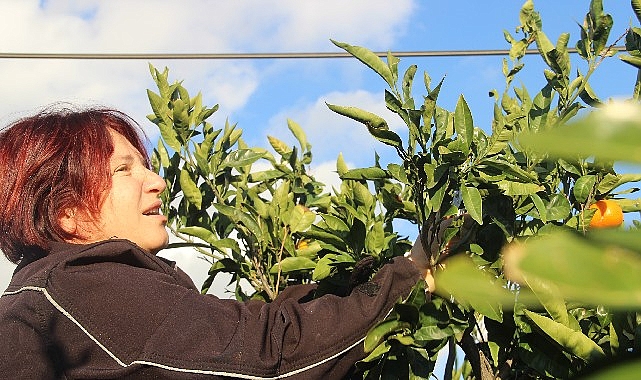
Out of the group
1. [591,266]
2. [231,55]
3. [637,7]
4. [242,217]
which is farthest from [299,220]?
[231,55]

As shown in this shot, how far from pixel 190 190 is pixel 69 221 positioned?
1.32ft

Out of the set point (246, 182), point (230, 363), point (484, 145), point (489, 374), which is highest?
point (484, 145)

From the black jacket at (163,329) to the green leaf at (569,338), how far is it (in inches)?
10.7

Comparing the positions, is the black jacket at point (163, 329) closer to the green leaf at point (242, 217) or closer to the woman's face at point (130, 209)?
the woman's face at point (130, 209)

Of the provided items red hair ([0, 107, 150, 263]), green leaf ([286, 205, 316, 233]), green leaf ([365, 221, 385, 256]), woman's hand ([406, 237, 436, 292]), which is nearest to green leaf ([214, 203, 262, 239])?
green leaf ([286, 205, 316, 233])

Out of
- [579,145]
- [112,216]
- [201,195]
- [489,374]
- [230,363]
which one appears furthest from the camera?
[201,195]

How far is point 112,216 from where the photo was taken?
4.99ft

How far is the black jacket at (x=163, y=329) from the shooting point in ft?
3.86

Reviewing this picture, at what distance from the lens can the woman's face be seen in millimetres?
1527

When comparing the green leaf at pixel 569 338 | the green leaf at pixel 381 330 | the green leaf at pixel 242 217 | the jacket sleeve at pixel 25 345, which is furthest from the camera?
the green leaf at pixel 242 217

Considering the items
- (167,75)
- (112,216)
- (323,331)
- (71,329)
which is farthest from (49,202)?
(323,331)

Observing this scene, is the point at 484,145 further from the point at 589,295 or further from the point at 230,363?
the point at 589,295

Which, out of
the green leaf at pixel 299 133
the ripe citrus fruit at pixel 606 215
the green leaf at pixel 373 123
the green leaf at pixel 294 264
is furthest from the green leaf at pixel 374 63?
the green leaf at pixel 299 133

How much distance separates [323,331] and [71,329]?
1.29 feet
